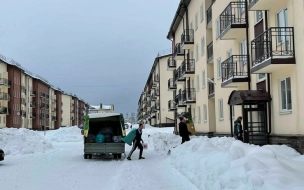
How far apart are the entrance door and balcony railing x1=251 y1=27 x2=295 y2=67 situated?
258 cm

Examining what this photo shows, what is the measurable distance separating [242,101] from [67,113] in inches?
4647

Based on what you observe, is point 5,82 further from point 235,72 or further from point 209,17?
point 235,72

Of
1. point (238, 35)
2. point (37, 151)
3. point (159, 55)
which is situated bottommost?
point (37, 151)

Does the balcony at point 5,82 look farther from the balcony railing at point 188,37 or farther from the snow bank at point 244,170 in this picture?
the snow bank at point 244,170

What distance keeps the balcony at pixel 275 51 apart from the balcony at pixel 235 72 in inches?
122

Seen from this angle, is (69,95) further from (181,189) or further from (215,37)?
(181,189)

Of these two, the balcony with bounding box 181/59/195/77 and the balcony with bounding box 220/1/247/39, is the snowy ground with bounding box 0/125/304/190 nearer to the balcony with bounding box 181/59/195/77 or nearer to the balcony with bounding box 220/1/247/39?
the balcony with bounding box 220/1/247/39

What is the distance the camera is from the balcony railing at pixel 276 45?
13.8 meters

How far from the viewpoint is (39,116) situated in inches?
3698

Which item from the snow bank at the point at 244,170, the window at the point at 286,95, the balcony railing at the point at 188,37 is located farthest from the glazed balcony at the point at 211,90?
the snow bank at the point at 244,170

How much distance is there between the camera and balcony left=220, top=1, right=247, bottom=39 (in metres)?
19.5

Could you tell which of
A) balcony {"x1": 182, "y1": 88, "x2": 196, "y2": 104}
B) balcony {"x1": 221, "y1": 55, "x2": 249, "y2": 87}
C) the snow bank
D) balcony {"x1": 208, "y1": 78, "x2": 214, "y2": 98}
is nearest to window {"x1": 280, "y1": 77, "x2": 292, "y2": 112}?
the snow bank

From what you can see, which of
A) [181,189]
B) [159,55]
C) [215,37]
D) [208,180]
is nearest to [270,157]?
[208,180]

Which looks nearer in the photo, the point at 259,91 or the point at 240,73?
the point at 259,91
